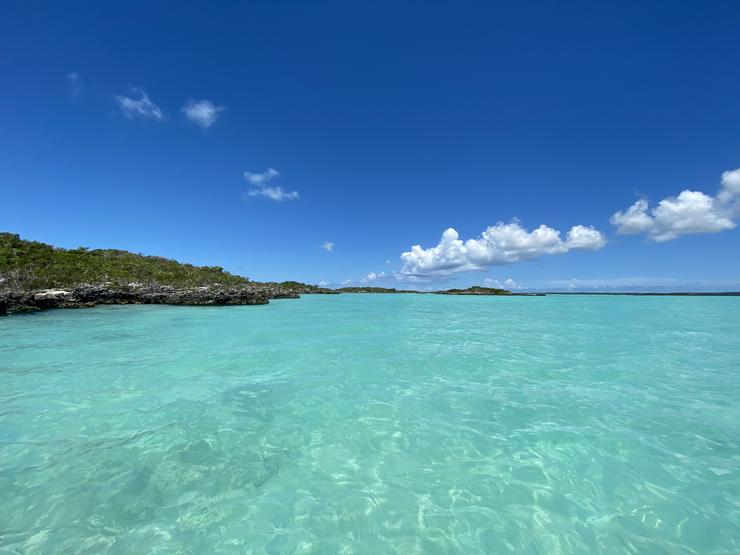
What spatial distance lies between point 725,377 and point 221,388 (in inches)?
597

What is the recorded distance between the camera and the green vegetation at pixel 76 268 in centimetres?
2971

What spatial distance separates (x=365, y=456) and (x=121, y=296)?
37.0 m

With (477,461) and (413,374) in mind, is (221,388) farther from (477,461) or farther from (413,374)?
(477,461)

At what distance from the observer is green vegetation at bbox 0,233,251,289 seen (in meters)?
29.7

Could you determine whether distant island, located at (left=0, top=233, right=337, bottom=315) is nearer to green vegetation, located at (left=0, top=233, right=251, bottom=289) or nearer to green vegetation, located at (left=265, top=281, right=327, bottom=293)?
green vegetation, located at (left=0, top=233, right=251, bottom=289)

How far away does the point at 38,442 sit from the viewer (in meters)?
5.74

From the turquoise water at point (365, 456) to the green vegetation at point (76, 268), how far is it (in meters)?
25.0

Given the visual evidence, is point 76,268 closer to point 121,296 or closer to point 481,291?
point 121,296

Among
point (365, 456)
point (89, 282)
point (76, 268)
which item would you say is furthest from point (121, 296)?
point (365, 456)

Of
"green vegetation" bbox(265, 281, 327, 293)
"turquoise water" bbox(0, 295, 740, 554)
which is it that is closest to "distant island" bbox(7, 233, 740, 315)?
"turquoise water" bbox(0, 295, 740, 554)

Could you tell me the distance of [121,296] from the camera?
3288 cm

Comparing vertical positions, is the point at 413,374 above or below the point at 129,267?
below

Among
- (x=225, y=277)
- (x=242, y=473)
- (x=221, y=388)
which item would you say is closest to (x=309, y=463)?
(x=242, y=473)

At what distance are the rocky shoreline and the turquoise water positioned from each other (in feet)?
58.1
